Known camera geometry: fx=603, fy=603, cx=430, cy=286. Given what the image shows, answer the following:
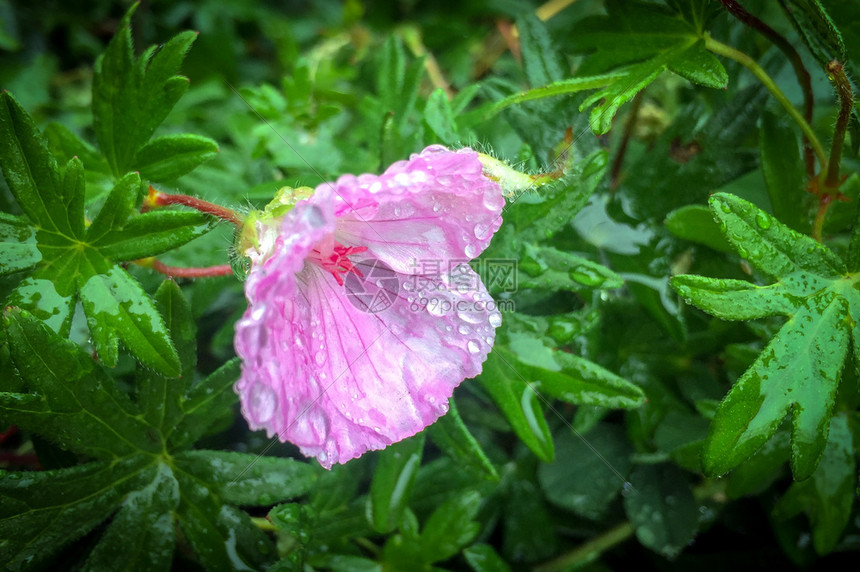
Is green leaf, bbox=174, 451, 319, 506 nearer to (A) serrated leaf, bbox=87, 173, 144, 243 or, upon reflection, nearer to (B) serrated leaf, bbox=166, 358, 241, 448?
(B) serrated leaf, bbox=166, 358, 241, 448

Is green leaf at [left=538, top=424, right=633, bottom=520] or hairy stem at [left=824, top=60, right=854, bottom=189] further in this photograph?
green leaf at [left=538, top=424, right=633, bottom=520]

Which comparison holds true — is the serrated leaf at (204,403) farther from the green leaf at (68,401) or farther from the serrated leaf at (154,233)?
the serrated leaf at (154,233)

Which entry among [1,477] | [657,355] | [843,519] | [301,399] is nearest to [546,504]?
[657,355]

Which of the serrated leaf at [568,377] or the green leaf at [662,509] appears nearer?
the serrated leaf at [568,377]

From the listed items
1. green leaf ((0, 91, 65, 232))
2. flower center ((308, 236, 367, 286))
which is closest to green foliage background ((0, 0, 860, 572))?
green leaf ((0, 91, 65, 232))

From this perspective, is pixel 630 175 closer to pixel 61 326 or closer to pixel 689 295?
pixel 689 295

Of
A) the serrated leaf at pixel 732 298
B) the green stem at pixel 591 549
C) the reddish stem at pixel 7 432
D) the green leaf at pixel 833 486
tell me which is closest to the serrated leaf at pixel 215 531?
the reddish stem at pixel 7 432
